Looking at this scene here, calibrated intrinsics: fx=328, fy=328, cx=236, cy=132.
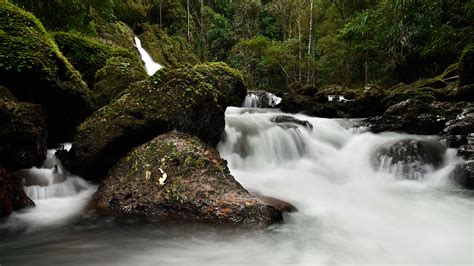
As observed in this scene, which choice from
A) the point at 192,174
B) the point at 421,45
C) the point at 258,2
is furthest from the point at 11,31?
the point at 258,2

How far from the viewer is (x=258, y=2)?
30156 mm

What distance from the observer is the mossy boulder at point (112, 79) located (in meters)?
6.48

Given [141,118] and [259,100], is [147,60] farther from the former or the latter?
[141,118]

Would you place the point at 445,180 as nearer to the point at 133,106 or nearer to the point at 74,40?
the point at 133,106

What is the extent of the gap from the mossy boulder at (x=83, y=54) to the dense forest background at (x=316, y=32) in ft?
5.35

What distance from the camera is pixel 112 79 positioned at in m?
6.66

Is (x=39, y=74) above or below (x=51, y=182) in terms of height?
above

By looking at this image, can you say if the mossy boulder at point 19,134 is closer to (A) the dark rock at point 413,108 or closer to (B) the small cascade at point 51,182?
(B) the small cascade at point 51,182

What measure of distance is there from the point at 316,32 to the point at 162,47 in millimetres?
11528

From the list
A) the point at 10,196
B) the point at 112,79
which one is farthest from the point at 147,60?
the point at 10,196

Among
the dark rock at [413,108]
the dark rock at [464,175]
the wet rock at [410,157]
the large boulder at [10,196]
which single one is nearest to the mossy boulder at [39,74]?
the large boulder at [10,196]

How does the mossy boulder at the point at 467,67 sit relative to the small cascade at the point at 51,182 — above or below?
above

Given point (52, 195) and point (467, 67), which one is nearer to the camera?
point (52, 195)

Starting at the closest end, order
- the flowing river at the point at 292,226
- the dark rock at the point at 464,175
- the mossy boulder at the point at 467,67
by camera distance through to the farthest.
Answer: the flowing river at the point at 292,226
the dark rock at the point at 464,175
the mossy boulder at the point at 467,67
